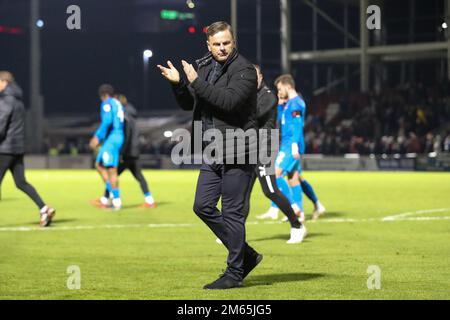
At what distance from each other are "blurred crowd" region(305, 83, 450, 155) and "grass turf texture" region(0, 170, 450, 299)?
72.3 feet

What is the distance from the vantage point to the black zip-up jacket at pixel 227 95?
875 cm

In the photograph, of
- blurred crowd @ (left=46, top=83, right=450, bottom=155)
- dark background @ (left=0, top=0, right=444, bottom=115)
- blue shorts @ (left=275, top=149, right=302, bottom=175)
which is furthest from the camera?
dark background @ (left=0, top=0, right=444, bottom=115)

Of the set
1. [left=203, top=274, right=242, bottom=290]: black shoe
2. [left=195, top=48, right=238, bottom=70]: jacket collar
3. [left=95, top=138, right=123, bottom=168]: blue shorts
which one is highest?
[left=195, top=48, right=238, bottom=70]: jacket collar

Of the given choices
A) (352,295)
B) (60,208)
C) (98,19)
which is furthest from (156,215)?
(98,19)

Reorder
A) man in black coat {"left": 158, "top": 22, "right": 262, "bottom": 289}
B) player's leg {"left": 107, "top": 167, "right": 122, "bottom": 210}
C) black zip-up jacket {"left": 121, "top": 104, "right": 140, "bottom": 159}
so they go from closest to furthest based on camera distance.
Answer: man in black coat {"left": 158, "top": 22, "right": 262, "bottom": 289} < player's leg {"left": 107, "top": 167, "right": 122, "bottom": 210} < black zip-up jacket {"left": 121, "top": 104, "right": 140, "bottom": 159}

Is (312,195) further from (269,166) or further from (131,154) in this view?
(131,154)

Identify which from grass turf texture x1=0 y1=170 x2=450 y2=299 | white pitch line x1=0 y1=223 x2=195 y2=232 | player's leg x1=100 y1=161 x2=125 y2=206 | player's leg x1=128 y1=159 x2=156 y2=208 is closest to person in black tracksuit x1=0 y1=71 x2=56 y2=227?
white pitch line x1=0 y1=223 x2=195 y2=232

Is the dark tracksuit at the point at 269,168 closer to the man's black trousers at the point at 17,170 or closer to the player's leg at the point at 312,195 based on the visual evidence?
the player's leg at the point at 312,195

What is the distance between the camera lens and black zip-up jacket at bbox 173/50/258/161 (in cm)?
875

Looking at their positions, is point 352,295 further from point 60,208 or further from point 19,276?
point 60,208

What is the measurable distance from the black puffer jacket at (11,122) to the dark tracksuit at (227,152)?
260 inches

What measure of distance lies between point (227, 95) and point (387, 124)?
40269mm

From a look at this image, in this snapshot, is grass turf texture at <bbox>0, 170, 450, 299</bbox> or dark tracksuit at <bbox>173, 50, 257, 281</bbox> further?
grass turf texture at <bbox>0, 170, 450, 299</bbox>

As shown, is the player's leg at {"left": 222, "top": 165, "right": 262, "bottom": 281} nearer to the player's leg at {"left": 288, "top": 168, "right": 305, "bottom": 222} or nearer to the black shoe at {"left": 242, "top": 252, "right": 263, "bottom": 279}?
the black shoe at {"left": 242, "top": 252, "right": 263, "bottom": 279}
